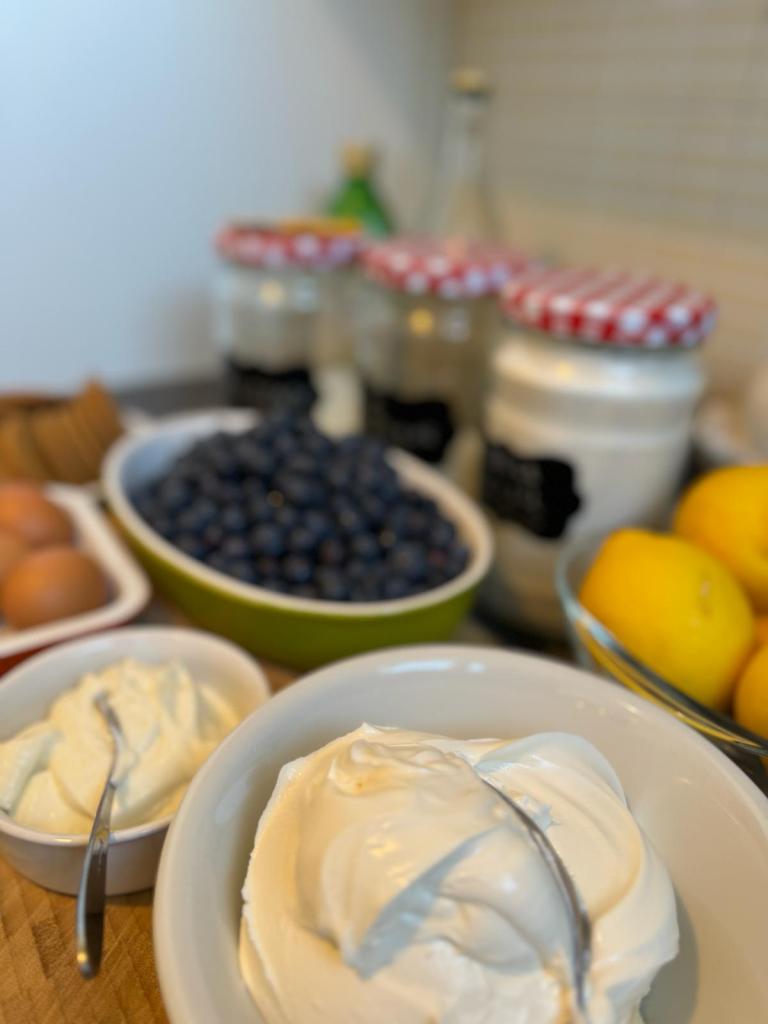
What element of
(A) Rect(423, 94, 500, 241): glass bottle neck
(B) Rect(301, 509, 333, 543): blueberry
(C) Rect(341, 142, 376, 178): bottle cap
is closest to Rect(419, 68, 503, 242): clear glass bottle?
(A) Rect(423, 94, 500, 241): glass bottle neck

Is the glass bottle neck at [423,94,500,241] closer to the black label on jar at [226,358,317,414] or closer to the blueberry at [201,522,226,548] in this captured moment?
the black label on jar at [226,358,317,414]

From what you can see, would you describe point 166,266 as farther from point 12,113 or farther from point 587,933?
point 587,933

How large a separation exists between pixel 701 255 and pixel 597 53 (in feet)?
0.96

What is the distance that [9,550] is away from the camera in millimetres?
640

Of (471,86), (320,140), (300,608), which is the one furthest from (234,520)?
(320,140)

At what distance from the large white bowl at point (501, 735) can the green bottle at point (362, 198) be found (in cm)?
82

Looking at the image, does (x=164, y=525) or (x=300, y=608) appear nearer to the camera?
(x=300, y=608)

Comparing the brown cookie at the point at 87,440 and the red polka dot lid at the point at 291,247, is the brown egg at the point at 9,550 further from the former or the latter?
the red polka dot lid at the point at 291,247

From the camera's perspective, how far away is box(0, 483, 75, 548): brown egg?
26.1 inches

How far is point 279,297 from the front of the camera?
928mm

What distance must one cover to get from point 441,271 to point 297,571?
0.33m

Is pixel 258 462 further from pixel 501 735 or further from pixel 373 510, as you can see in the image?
pixel 501 735

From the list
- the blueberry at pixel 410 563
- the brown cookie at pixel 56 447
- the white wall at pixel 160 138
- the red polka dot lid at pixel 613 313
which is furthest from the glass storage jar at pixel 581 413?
the white wall at pixel 160 138

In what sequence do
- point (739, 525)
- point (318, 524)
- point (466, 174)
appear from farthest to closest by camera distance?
point (466, 174), point (318, 524), point (739, 525)
